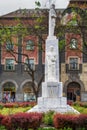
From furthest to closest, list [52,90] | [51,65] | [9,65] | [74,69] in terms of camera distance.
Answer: [9,65]
[74,69]
[51,65]
[52,90]

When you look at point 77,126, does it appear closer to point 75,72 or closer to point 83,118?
point 83,118

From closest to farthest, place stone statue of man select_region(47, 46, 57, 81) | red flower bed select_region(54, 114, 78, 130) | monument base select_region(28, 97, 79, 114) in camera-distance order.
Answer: red flower bed select_region(54, 114, 78, 130) → monument base select_region(28, 97, 79, 114) → stone statue of man select_region(47, 46, 57, 81)

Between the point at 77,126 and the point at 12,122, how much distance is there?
98.6 inches

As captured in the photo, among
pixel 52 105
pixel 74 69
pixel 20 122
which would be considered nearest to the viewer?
pixel 20 122

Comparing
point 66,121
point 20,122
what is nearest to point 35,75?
point 66,121

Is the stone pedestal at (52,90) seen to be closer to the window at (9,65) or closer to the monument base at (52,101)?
the monument base at (52,101)

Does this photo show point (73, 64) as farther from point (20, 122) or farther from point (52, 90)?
point (20, 122)

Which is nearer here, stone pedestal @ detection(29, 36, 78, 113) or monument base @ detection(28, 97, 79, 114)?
monument base @ detection(28, 97, 79, 114)

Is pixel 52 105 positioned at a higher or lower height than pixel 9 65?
lower

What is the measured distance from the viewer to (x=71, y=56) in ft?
185

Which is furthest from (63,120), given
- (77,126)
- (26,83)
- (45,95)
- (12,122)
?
(26,83)

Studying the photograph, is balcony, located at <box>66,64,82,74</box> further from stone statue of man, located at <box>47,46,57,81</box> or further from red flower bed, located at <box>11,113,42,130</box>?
red flower bed, located at <box>11,113,42,130</box>

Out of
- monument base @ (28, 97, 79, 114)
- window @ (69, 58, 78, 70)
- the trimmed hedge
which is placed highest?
window @ (69, 58, 78, 70)

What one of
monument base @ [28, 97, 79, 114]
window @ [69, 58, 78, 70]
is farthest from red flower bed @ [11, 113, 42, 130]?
window @ [69, 58, 78, 70]
